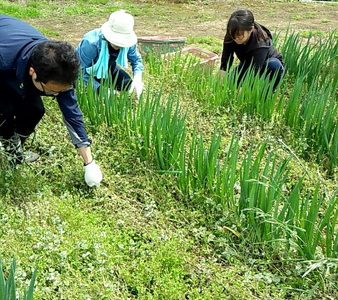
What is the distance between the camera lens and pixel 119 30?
11.0 ft

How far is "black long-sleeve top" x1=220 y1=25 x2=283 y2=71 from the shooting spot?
3.92 metres

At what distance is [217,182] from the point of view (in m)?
2.53

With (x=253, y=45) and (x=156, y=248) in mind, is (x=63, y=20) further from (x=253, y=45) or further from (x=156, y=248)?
(x=156, y=248)

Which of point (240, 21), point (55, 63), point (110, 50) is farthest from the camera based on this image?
point (240, 21)

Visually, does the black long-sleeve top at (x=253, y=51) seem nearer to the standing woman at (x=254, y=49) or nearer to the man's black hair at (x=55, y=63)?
the standing woman at (x=254, y=49)

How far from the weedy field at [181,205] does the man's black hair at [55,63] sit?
621mm

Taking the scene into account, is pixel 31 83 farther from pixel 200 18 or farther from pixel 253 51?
pixel 200 18

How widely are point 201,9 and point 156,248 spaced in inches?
282

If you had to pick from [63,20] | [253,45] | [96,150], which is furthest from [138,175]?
[63,20]

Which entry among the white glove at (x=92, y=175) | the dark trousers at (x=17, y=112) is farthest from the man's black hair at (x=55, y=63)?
the white glove at (x=92, y=175)

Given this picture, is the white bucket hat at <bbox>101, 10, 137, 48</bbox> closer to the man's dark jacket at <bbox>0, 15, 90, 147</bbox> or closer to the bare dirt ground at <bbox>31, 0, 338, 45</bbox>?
the man's dark jacket at <bbox>0, 15, 90, 147</bbox>

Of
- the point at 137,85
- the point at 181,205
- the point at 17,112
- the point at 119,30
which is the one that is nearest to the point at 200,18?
the point at 137,85

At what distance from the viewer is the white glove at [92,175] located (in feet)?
8.62

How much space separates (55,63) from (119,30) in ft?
3.97
